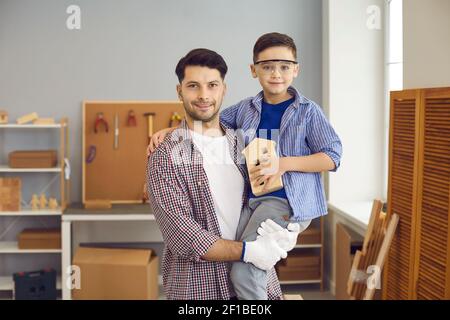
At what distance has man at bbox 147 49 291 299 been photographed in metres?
1.02

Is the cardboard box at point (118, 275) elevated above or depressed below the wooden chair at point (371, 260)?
below

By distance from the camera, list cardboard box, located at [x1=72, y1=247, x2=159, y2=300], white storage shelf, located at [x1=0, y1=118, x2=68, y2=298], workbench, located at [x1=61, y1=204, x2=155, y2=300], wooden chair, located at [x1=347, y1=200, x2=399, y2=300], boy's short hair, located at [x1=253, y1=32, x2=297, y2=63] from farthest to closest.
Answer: white storage shelf, located at [x1=0, y1=118, x2=68, y2=298] < workbench, located at [x1=61, y1=204, x2=155, y2=300] < cardboard box, located at [x1=72, y1=247, x2=159, y2=300] < wooden chair, located at [x1=347, y1=200, x2=399, y2=300] < boy's short hair, located at [x1=253, y1=32, x2=297, y2=63]

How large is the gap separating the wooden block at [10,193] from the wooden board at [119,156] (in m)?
0.33

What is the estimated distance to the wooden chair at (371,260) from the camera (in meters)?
2.12

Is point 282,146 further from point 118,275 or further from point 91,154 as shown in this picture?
point 91,154

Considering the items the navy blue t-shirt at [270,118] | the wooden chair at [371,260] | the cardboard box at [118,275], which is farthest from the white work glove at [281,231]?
the cardboard box at [118,275]

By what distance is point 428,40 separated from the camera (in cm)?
160

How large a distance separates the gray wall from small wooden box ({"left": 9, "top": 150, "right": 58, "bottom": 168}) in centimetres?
22

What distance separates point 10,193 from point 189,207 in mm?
2264

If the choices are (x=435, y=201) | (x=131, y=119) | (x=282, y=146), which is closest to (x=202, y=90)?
(x=282, y=146)

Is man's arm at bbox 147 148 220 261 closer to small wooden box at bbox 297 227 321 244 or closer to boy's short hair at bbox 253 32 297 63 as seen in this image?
boy's short hair at bbox 253 32 297 63

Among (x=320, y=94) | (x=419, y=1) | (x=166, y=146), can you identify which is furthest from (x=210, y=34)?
(x=166, y=146)

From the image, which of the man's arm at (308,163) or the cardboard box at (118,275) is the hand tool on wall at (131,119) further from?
the man's arm at (308,163)

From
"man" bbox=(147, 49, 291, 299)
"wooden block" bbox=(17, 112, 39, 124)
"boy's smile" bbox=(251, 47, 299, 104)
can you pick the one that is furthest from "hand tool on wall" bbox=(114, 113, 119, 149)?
"boy's smile" bbox=(251, 47, 299, 104)
